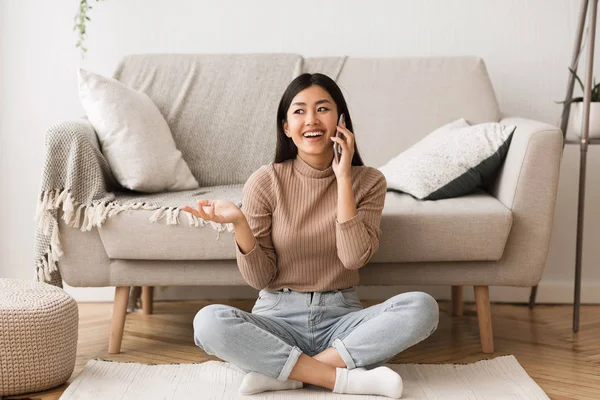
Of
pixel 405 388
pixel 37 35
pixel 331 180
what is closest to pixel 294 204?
pixel 331 180

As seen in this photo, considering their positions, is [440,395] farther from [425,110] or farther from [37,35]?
[37,35]

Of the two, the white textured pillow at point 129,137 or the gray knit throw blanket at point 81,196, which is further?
the white textured pillow at point 129,137

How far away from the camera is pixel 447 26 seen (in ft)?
9.90

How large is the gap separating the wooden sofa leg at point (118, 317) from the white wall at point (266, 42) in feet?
2.38

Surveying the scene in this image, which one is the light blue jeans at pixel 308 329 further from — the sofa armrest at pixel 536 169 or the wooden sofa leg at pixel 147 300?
the wooden sofa leg at pixel 147 300

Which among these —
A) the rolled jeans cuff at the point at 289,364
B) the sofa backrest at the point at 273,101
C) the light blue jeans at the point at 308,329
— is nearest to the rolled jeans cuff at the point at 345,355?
the light blue jeans at the point at 308,329

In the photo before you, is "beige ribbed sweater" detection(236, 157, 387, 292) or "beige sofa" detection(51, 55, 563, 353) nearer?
"beige ribbed sweater" detection(236, 157, 387, 292)

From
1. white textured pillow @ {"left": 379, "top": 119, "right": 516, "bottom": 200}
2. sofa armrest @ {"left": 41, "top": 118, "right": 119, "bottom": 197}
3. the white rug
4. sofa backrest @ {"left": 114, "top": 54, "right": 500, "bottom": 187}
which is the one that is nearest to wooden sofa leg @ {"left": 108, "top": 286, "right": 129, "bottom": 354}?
the white rug

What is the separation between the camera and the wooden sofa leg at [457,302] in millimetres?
2773

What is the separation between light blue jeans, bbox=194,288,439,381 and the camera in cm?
187

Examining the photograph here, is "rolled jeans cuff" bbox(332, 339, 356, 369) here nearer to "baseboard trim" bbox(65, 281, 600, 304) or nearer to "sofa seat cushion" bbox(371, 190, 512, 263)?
"sofa seat cushion" bbox(371, 190, 512, 263)

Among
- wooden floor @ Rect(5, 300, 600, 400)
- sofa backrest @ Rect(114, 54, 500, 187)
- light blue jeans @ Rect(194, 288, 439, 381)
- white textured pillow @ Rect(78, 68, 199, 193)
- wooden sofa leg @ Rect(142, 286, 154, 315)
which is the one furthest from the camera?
wooden sofa leg @ Rect(142, 286, 154, 315)

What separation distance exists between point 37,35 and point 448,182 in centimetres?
158

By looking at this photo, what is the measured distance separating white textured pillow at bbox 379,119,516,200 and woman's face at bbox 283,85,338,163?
42 cm
